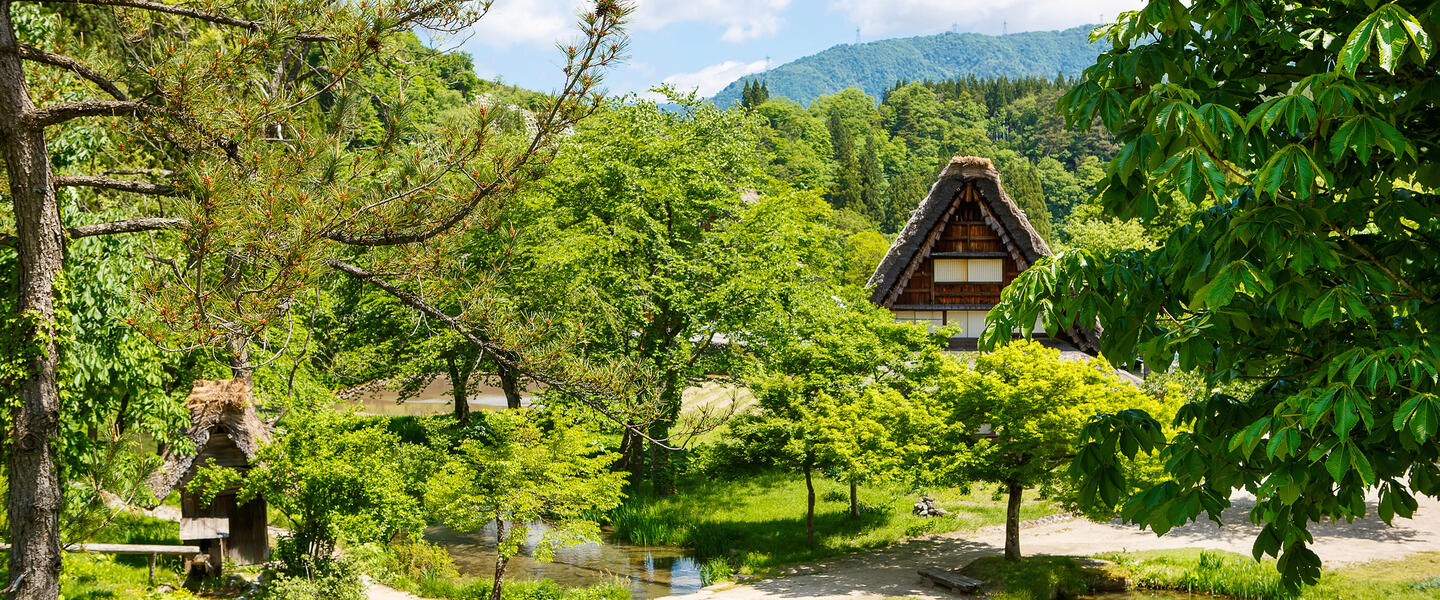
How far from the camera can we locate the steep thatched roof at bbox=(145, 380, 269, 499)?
507 inches

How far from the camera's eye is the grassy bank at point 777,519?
1786 cm

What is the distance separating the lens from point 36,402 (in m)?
8.14

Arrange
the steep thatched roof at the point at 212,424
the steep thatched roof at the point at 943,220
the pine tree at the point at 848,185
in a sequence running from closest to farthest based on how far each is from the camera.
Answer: the steep thatched roof at the point at 212,424 → the steep thatched roof at the point at 943,220 → the pine tree at the point at 848,185

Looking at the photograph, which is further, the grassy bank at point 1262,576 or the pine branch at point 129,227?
the grassy bank at point 1262,576

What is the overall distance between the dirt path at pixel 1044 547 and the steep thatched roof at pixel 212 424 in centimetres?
671

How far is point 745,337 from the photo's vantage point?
20.5 meters

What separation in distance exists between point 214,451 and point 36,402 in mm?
5432

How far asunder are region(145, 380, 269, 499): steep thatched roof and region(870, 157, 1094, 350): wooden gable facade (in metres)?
14.7

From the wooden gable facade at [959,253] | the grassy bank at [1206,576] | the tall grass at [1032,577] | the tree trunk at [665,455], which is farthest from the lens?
the wooden gable facade at [959,253]

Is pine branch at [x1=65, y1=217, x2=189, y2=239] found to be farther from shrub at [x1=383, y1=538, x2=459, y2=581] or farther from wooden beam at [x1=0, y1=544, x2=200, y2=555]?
shrub at [x1=383, y1=538, x2=459, y2=581]

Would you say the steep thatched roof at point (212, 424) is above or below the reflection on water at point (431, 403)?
above

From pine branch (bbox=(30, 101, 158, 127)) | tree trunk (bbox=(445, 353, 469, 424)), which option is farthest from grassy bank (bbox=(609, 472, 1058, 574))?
pine branch (bbox=(30, 101, 158, 127))

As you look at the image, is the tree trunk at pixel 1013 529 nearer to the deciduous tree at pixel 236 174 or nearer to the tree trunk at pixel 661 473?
the tree trunk at pixel 661 473

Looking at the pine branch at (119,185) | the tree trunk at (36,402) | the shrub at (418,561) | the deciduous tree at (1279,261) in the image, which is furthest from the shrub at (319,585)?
the deciduous tree at (1279,261)
